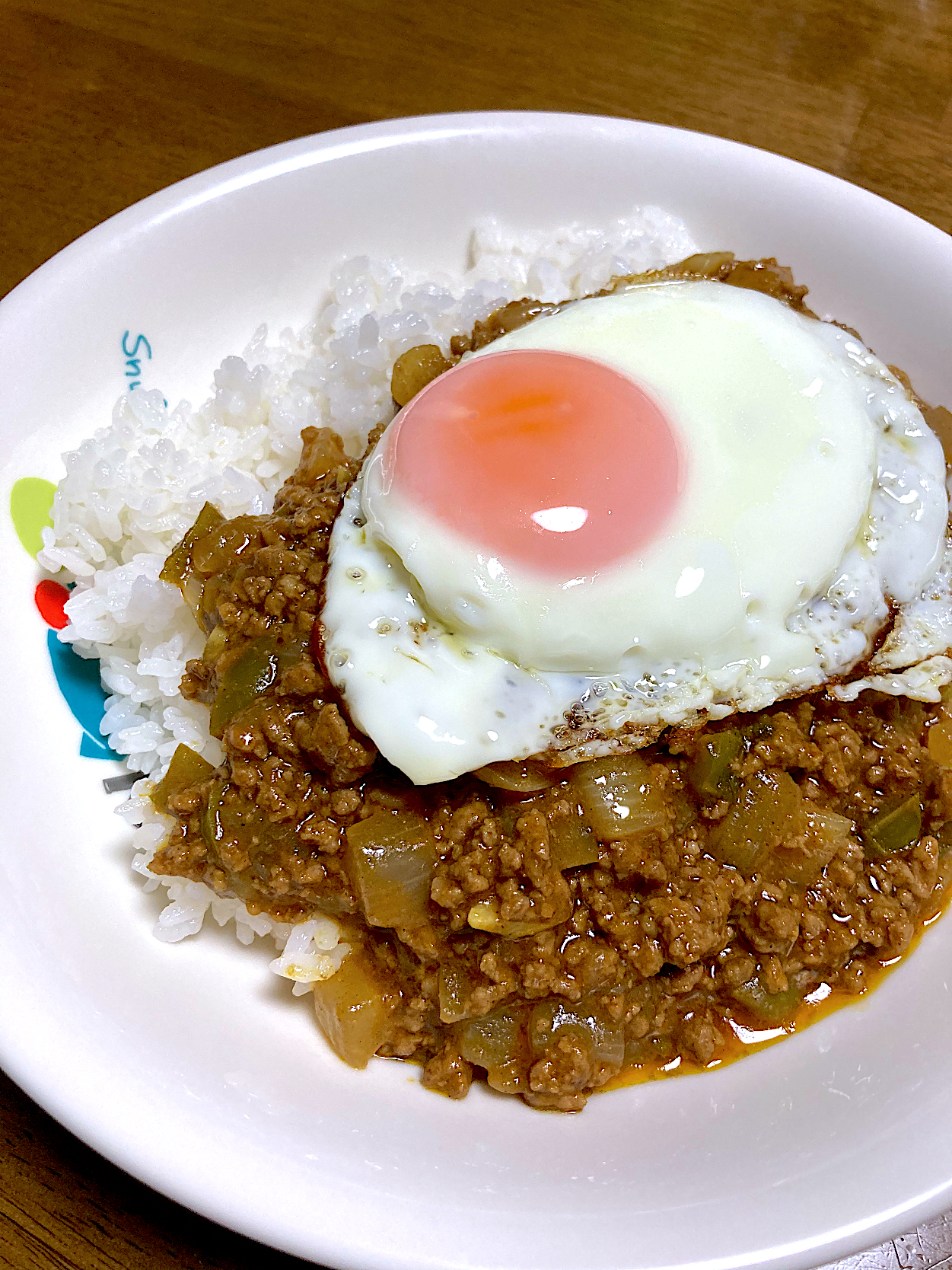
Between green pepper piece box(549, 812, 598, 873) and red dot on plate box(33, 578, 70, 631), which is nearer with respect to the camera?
green pepper piece box(549, 812, 598, 873)

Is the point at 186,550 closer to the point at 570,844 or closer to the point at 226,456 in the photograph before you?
the point at 226,456

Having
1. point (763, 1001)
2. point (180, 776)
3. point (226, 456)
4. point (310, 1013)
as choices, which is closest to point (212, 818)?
point (180, 776)

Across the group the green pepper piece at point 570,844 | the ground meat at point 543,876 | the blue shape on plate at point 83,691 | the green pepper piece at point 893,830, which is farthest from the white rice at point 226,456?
the green pepper piece at point 893,830

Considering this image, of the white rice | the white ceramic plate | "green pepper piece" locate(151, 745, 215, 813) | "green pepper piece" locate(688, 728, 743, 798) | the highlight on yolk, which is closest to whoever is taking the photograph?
the white ceramic plate

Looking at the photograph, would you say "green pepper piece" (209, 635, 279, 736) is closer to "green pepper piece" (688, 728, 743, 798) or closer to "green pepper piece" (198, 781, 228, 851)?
"green pepper piece" (198, 781, 228, 851)

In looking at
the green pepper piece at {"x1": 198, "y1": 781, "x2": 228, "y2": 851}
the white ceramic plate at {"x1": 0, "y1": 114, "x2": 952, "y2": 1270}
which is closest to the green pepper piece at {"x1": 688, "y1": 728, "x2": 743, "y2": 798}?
the white ceramic plate at {"x1": 0, "y1": 114, "x2": 952, "y2": 1270}

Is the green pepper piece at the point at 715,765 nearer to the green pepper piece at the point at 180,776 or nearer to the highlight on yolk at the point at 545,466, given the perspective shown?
the highlight on yolk at the point at 545,466

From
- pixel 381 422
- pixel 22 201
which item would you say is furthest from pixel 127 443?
pixel 22 201
